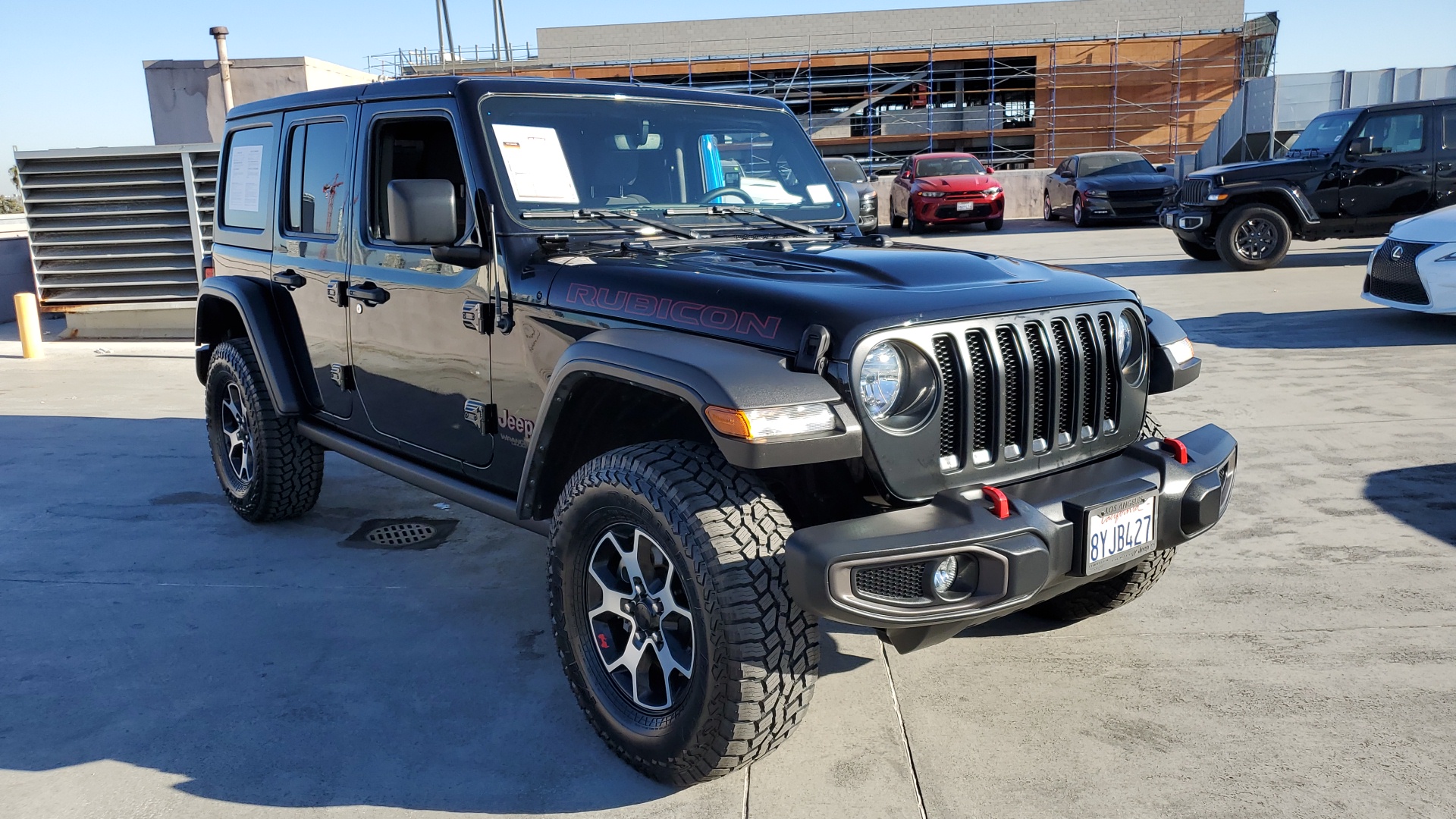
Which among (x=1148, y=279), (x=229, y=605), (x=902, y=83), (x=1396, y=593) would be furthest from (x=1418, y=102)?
(x=902, y=83)

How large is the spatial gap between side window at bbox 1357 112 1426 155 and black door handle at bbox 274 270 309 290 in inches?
487

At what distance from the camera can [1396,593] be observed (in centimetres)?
390

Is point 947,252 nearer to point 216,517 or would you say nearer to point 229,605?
point 229,605

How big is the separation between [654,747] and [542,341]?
1.26 metres

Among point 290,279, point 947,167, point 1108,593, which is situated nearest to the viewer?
point 1108,593

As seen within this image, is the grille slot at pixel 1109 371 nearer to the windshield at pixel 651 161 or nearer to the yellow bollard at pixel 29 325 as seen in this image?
the windshield at pixel 651 161

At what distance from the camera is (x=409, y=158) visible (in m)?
3.98

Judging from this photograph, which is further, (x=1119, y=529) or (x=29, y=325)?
(x=29, y=325)

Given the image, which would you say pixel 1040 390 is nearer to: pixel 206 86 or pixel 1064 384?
pixel 1064 384

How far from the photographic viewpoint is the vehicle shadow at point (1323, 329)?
8.45m

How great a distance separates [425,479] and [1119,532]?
7.80ft

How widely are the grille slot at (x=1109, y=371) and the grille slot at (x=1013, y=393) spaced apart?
0.36 meters

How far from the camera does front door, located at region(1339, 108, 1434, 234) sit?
12391 mm

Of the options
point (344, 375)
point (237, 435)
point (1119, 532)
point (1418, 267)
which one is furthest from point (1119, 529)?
point (1418, 267)
